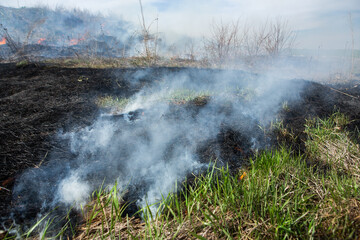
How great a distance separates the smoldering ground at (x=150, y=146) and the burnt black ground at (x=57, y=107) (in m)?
0.12

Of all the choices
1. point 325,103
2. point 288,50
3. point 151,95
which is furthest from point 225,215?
point 288,50

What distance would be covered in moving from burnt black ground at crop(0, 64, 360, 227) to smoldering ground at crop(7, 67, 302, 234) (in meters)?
0.12

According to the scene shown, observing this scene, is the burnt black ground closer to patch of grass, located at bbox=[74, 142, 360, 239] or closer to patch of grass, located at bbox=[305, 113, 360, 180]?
patch of grass, located at bbox=[305, 113, 360, 180]

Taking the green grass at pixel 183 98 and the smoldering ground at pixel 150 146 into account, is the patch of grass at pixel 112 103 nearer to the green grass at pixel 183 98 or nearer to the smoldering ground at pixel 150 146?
the green grass at pixel 183 98

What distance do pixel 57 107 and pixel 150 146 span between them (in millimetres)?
2645

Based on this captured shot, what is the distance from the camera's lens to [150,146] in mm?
3174

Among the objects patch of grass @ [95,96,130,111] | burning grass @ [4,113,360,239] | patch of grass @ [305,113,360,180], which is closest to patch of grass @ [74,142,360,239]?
burning grass @ [4,113,360,239]

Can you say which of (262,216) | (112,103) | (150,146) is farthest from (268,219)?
(112,103)

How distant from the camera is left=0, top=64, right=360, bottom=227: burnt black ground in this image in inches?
105

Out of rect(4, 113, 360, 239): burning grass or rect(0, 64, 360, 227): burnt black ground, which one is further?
rect(0, 64, 360, 227): burnt black ground

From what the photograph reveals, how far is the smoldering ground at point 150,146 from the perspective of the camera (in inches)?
87.3

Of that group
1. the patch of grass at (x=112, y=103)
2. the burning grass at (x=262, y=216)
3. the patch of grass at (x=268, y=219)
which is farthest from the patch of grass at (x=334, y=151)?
the patch of grass at (x=112, y=103)

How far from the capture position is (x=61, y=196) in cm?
216

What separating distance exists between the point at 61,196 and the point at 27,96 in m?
3.94
